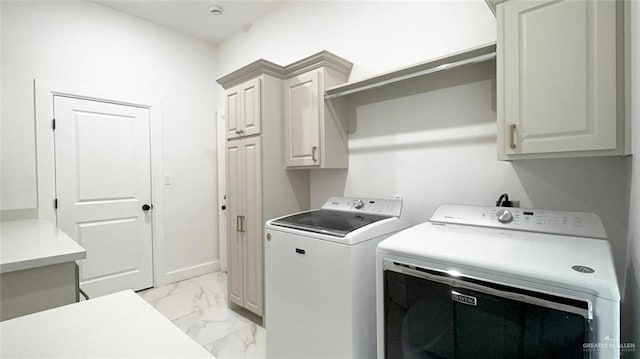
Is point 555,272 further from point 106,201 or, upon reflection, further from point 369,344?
point 106,201

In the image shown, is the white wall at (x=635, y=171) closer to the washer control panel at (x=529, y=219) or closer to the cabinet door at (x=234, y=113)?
the washer control panel at (x=529, y=219)

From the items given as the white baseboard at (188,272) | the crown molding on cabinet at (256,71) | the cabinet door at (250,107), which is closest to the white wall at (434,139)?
the crown molding on cabinet at (256,71)

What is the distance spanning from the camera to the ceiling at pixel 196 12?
2816 mm

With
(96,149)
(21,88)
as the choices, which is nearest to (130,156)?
(96,149)

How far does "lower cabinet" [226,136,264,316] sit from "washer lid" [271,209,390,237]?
0.48m

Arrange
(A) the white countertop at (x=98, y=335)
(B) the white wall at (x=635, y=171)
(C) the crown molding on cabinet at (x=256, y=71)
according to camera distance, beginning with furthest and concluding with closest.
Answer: (C) the crown molding on cabinet at (x=256, y=71) < (B) the white wall at (x=635, y=171) < (A) the white countertop at (x=98, y=335)

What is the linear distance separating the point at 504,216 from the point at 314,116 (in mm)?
1370

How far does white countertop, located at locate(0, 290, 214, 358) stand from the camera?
0.57 m

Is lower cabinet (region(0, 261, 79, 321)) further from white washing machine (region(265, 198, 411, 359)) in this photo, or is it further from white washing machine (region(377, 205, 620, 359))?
white washing machine (region(377, 205, 620, 359))

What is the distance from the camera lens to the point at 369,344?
1538 millimetres

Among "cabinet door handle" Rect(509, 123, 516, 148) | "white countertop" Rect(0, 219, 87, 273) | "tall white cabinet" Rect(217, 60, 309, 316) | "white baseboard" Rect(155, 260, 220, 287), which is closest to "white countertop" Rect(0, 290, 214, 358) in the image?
"white countertop" Rect(0, 219, 87, 273)

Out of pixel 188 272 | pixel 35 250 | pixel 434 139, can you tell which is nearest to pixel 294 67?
pixel 434 139

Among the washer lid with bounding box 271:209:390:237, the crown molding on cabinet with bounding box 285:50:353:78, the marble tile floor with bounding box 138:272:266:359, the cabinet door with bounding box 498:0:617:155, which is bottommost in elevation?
the marble tile floor with bounding box 138:272:266:359

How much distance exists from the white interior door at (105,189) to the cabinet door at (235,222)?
44.3 inches
